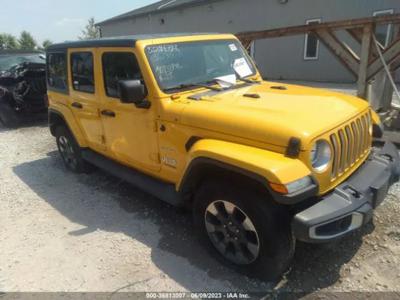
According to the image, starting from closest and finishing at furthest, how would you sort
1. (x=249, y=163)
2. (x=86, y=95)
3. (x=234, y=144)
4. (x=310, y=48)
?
(x=249, y=163) → (x=234, y=144) → (x=86, y=95) → (x=310, y=48)

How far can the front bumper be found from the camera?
7.78 ft

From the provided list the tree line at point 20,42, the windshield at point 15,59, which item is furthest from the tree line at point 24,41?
the windshield at point 15,59

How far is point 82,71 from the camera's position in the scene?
4496 millimetres

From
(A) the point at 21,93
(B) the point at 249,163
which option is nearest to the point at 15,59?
(A) the point at 21,93

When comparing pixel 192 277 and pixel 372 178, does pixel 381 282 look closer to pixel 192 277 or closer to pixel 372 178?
pixel 372 178

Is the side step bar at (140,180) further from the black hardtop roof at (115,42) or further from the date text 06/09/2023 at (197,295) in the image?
the black hardtop roof at (115,42)

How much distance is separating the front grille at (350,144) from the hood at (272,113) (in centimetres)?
8

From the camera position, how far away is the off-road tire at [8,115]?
851cm

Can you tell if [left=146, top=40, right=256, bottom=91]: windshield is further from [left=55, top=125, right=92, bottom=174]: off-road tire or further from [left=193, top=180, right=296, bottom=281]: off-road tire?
[left=55, top=125, right=92, bottom=174]: off-road tire

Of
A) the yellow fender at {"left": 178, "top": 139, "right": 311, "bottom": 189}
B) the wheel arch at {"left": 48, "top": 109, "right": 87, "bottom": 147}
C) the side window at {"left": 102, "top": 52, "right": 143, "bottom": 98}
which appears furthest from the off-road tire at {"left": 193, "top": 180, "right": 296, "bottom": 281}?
the wheel arch at {"left": 48, "top": 109, "right": 87, "bottom": 147}

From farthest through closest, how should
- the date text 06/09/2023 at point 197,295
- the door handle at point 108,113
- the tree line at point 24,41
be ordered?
the tree line at point 24,41
the door handle at point 108,113
the date text 06/09/2023 at point 197,295

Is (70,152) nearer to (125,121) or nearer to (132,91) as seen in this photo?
(125,121)

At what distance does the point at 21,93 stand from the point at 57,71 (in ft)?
12.6

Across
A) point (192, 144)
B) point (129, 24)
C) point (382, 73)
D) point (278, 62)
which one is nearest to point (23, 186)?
point (192, 144)
